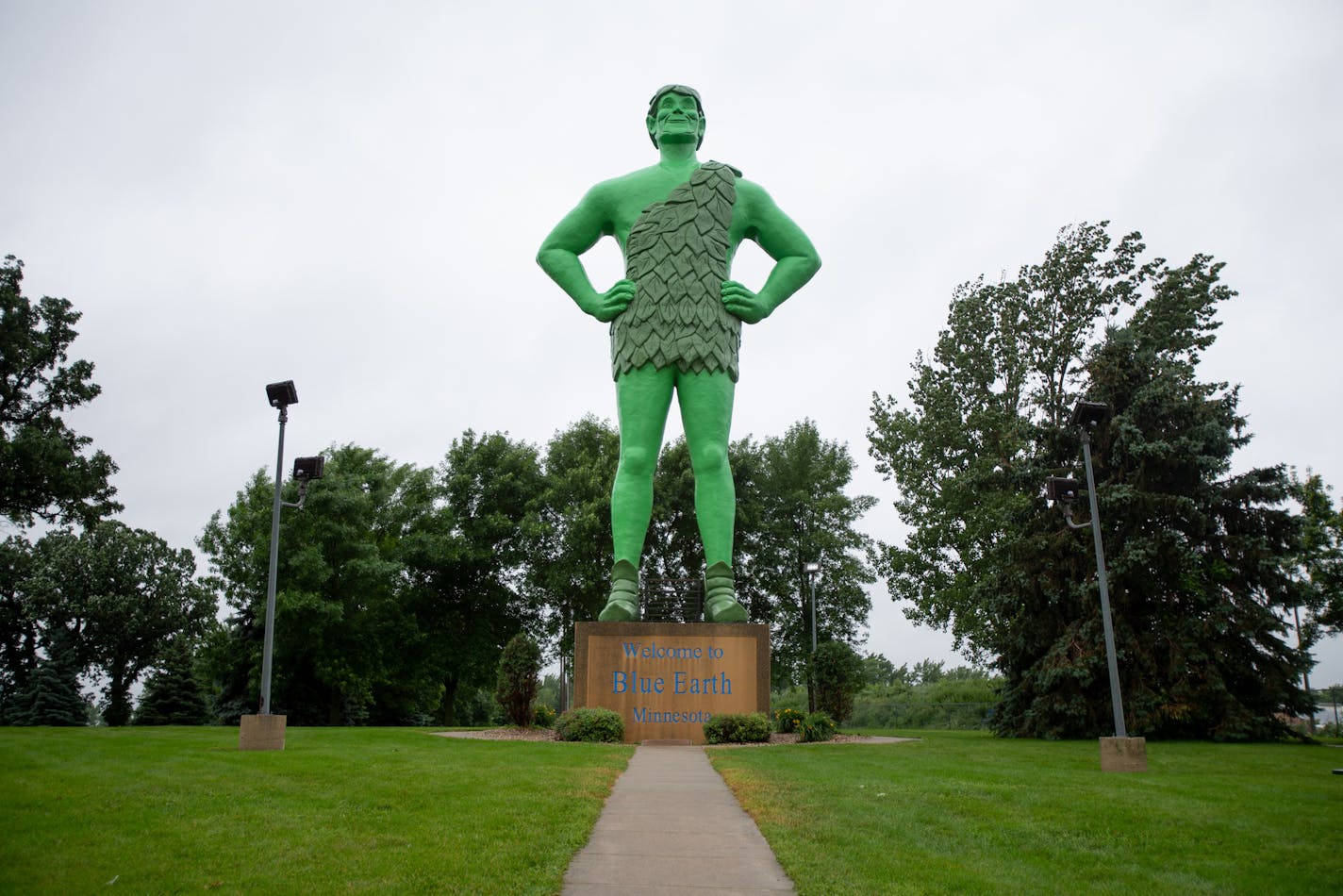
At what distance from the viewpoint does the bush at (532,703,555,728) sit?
16766 millimetres

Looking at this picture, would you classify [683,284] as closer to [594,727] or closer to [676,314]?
[676,314]

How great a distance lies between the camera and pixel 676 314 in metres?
14.5

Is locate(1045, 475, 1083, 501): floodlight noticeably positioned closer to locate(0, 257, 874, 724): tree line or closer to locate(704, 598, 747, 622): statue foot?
locate(704, 598, 747, 622): statue foot

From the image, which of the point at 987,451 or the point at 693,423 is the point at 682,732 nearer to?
the point at 693,423

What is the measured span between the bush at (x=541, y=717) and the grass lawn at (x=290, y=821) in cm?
707

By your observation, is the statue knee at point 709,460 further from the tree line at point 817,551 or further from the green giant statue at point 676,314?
the tree line at point 817,551

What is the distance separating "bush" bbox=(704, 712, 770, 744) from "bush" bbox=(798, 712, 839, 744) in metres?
1.05

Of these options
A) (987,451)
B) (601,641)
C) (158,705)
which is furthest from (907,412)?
(158,705)

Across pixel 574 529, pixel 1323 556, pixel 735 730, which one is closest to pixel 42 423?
pixel 574 529

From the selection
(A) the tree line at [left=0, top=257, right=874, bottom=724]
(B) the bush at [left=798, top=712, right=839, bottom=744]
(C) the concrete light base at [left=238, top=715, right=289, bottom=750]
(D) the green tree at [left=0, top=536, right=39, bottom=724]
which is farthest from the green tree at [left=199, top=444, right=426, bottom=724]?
(B) the bush at [left=798, top=712, right=839, bottom=744]

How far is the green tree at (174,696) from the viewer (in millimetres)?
25875

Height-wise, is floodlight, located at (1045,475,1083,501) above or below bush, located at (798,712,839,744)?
above

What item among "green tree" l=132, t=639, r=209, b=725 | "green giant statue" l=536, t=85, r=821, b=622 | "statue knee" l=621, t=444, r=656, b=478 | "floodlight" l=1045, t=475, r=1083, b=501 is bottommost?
"green tree" l=132, t=639, r=209, b=725

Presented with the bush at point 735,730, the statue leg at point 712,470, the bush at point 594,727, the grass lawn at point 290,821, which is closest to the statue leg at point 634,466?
the statue leg at point 712,470
